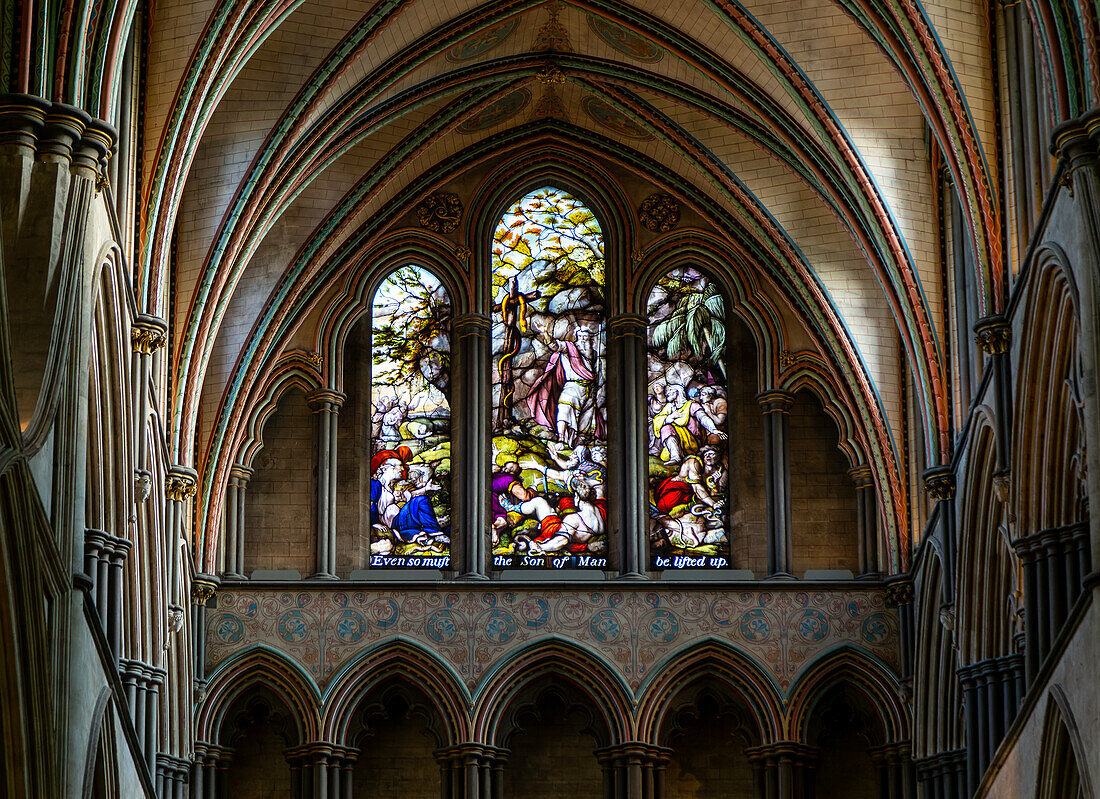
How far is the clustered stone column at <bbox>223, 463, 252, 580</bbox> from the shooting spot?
80.8 ft

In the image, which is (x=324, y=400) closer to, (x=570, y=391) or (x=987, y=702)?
(x=570, y=391)

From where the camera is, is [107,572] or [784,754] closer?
[107,572]

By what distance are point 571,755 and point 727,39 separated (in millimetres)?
8697

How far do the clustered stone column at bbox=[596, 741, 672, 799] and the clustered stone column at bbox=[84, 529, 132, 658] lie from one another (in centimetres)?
770

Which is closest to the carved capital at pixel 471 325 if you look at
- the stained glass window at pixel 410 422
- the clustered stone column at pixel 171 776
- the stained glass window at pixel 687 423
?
the stained glass window at pixel 410 422

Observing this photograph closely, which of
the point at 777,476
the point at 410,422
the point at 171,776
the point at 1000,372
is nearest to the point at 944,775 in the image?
the point at 777,476

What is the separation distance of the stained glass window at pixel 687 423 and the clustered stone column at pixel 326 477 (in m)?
3.87

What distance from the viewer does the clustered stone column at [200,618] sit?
23.6 m

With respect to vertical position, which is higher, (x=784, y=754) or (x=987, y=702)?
(x=987, y=702)

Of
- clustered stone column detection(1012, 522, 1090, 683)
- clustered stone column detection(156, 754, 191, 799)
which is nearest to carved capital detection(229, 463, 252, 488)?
clustered stone column detection(156, 754, 191, 799)

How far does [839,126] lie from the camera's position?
21984 mm

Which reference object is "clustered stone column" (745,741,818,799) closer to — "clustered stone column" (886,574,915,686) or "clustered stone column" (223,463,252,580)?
"clustered stone column" (886,574,915,686)

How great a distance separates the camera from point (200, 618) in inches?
940

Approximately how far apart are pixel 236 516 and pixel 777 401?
6.77 meters
